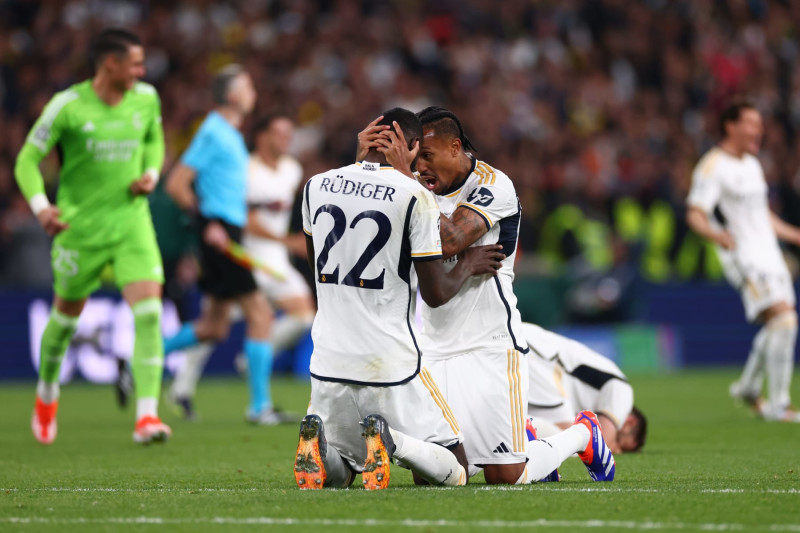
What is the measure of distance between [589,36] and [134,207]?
15361 mm

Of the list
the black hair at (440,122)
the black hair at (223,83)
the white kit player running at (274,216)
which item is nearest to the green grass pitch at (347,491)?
the black hair at (440,122)

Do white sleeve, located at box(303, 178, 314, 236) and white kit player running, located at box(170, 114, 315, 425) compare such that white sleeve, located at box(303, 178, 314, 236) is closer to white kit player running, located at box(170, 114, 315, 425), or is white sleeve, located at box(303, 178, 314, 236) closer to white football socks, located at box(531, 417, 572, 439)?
white football socks, located at box(531, 417, 572, 439)

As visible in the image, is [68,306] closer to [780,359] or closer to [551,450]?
[551,450]

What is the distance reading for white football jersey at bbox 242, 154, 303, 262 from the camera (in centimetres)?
1170

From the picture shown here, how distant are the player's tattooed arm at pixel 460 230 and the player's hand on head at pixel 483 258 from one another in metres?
0.06

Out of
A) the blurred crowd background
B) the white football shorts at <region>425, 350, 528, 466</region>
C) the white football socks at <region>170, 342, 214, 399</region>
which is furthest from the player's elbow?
the blurred crowd background

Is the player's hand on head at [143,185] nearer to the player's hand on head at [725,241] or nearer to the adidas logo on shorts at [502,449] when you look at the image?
the adidas logo on shorts at [502,449]

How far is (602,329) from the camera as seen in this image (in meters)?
17.0

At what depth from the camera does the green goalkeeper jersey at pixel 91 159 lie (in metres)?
8.35

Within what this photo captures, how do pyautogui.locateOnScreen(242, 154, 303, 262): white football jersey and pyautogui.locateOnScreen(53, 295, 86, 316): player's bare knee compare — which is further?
pyautogui.locateOnScreen(242, 154, 303, 262): white football jersey

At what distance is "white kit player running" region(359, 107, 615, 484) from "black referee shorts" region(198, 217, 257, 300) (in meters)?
4.63

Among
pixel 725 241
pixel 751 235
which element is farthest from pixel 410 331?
pixel 751 235

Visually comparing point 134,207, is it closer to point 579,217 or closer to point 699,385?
point 699,385

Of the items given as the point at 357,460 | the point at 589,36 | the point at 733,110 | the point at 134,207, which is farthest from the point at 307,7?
the point at 357,460
